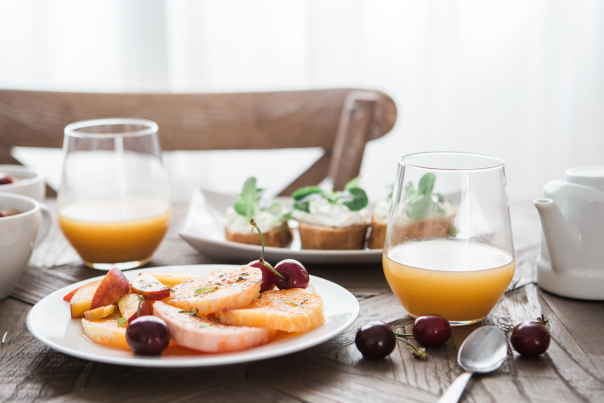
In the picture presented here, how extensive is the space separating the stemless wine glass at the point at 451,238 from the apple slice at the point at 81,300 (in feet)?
1.29

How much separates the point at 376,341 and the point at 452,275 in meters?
0.13

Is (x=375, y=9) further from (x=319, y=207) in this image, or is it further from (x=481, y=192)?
(x=481, y=192)

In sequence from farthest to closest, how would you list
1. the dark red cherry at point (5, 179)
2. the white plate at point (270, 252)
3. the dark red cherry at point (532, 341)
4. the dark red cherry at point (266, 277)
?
the dark red cherry at point (5, 179), the white plate at point (270, 252), the dark red cherry at point (266, 277), the dark red cherry at point (532, 341)

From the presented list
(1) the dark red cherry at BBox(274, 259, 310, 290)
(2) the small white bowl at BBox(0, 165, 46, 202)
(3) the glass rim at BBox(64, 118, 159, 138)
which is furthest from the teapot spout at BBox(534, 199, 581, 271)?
(2) the small white bowl at BBox(0, 165, 46, 202)

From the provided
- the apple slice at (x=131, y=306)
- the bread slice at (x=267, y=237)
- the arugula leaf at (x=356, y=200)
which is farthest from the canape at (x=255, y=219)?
the apple slice at (x=131, y=306)

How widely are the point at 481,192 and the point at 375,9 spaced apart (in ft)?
6.59

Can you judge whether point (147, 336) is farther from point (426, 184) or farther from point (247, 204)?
point (247, 204)

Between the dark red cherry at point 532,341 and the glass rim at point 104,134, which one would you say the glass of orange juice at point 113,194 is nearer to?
the glass rim at point 104,134

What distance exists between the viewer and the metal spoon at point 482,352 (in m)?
0.63

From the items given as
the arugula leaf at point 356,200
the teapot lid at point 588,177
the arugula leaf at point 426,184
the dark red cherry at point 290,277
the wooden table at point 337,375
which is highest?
the arugula leaf at point 426,184

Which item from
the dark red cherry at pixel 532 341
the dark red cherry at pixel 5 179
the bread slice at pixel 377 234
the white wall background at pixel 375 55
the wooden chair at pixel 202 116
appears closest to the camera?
the dark red cherry at pixel 532 341

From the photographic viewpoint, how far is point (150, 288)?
2.39ft

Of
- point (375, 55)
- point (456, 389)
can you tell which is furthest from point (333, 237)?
point (375, 55)

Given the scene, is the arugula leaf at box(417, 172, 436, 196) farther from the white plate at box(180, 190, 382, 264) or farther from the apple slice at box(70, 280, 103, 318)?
the apple slice at box(70, 280, 103, 318)
